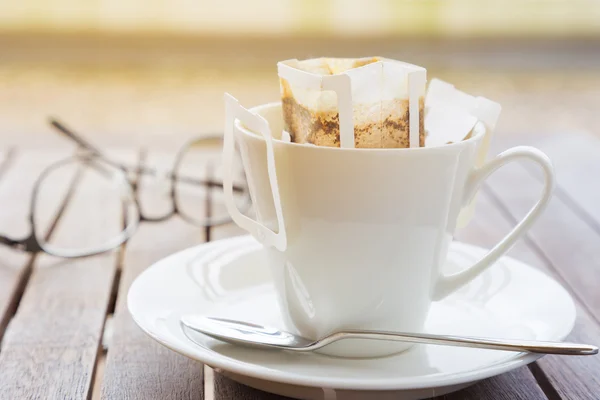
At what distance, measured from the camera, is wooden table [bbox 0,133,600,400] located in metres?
0.47

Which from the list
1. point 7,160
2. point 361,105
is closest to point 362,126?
point 361,105

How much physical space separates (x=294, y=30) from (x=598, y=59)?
1.80 meters

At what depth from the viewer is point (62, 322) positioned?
0.58 metres

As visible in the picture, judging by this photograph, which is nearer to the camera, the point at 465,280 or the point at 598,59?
the point at 465,280

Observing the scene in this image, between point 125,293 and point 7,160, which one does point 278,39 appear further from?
point 125,293

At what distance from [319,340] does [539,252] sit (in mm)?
362

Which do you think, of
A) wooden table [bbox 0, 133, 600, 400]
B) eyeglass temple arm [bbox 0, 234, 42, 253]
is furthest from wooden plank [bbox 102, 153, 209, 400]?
eyeglass temple arm [bbox 0, 234, 42, 253]

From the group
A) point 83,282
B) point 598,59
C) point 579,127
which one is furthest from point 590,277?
point 598,59

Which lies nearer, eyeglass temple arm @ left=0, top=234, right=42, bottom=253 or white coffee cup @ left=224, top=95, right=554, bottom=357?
white coffee cup @ left=224, top=95, right=554, bottom=357

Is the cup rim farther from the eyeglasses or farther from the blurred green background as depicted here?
the blurred green background

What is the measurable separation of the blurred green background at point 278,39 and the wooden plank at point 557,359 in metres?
3.05

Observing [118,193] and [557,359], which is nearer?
[557,359]

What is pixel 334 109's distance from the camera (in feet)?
1.50

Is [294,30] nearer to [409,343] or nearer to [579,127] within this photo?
[579,127]
